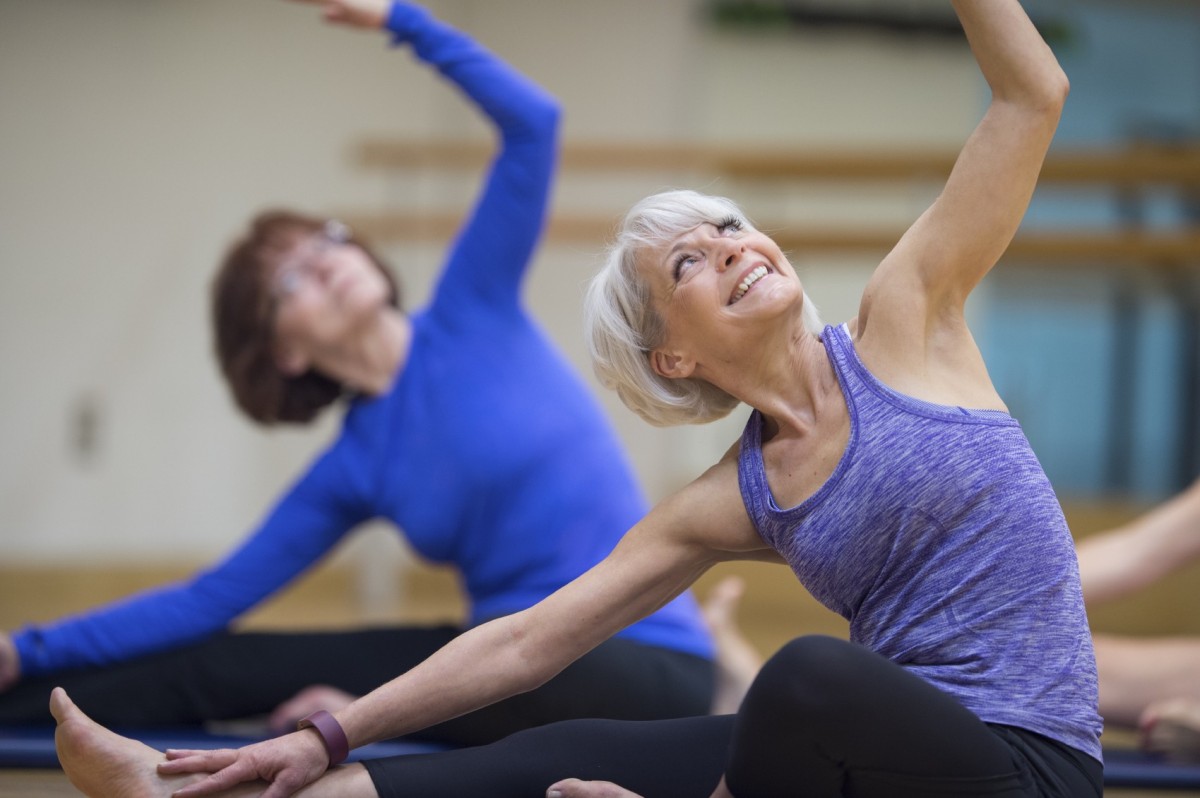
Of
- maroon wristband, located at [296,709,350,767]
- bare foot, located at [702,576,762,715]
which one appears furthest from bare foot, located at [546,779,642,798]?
bare foot, located at [702,576,762,715]

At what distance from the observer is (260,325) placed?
7.23 ft

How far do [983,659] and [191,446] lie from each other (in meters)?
3.54

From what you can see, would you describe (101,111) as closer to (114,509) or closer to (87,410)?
(87,410)

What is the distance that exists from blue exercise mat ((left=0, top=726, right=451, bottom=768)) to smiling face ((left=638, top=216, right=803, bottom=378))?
2.67 ft

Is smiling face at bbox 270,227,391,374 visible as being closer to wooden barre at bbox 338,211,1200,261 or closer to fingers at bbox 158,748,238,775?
fingers at bbox 158,748,238,775

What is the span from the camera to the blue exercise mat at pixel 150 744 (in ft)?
5.96

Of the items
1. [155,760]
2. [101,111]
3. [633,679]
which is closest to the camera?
[155,760]

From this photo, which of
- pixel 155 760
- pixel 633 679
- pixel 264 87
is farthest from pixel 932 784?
pixel 264 87

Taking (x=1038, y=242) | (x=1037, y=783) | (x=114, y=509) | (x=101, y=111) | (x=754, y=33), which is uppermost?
(x=754, y=33)

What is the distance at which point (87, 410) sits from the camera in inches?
163

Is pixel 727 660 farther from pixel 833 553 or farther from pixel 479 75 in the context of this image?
pixel 479 75

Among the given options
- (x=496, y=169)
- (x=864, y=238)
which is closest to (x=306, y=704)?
(x=496, y=169)

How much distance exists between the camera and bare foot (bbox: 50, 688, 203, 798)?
1.30 m

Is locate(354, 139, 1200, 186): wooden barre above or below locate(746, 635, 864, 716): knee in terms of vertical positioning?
above
